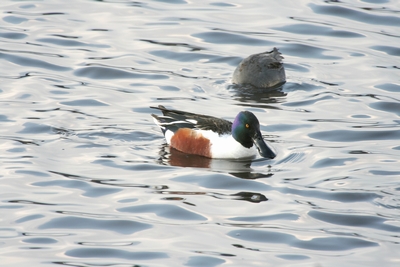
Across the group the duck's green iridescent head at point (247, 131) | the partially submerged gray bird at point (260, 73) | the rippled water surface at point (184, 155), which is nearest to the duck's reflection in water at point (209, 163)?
the rippled water surface at point (184, 155)

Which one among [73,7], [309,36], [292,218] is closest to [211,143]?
[292,218]

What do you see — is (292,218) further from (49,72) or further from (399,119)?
(49,72)

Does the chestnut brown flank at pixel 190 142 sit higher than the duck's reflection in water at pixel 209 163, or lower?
higher

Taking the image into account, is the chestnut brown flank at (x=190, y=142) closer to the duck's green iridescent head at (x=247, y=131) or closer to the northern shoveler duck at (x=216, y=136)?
the northern shoveler duck at (x=216, y=136)

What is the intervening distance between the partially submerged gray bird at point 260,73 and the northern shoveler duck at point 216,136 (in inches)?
109

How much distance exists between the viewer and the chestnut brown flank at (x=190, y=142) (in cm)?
1008

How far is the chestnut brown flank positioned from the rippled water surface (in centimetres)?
15

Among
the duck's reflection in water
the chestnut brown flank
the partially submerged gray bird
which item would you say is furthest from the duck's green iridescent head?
the partially submerged gray bird

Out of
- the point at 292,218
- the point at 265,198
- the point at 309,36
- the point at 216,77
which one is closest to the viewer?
the point at 292,218

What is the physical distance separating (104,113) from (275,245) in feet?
14.5

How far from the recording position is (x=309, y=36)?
50.6ft

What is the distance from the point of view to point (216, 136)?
10.1 metres

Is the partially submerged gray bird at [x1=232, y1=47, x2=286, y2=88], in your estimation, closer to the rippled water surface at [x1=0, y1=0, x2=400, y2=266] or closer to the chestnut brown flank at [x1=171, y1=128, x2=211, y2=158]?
the rippled water surface at [x1=0, y1=0, x2=400, y2=266]

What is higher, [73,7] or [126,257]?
[73,7]
